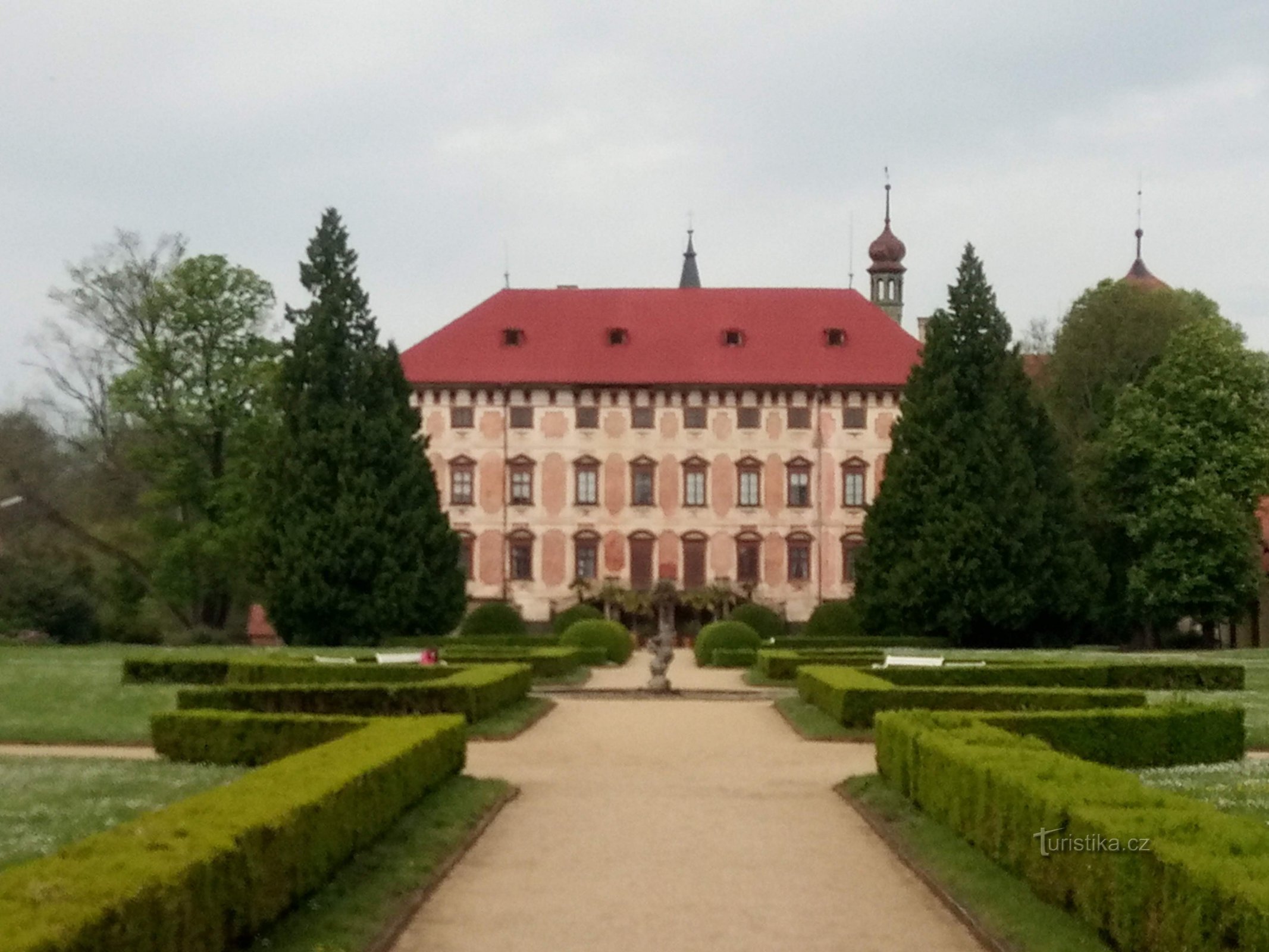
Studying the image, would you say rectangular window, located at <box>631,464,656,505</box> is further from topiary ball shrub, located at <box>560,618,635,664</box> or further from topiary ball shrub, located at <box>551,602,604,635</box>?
topiary ball shrub, located at <box>560,618,635,664</box>

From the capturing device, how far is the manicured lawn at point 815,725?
64.5ft

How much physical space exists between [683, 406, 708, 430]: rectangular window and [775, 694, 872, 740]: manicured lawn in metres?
30.7

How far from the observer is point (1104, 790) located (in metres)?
9.41

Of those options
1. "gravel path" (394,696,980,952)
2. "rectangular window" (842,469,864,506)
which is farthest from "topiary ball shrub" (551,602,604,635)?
"gravel path" (394,696,980,952)

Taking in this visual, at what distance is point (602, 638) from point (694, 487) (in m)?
16.7

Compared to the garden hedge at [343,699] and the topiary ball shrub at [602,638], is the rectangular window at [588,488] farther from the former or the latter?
the garden hedge at [343,699]

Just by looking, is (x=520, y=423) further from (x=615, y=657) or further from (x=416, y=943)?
(x=416, y=943)

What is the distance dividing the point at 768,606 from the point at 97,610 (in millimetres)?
20422

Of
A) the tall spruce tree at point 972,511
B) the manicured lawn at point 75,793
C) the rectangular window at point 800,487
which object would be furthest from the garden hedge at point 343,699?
the rectangular window at point 800,487

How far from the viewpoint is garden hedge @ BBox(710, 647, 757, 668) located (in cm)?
3600

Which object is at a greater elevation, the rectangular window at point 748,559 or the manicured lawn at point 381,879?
the rectangular window at point 748,559

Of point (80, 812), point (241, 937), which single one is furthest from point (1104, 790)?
point (80, 812)

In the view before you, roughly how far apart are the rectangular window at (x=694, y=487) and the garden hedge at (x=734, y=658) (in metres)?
17.8

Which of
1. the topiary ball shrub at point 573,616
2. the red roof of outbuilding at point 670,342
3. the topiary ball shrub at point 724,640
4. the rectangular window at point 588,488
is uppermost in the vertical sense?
the red roof of outbuilding at point 670,342
